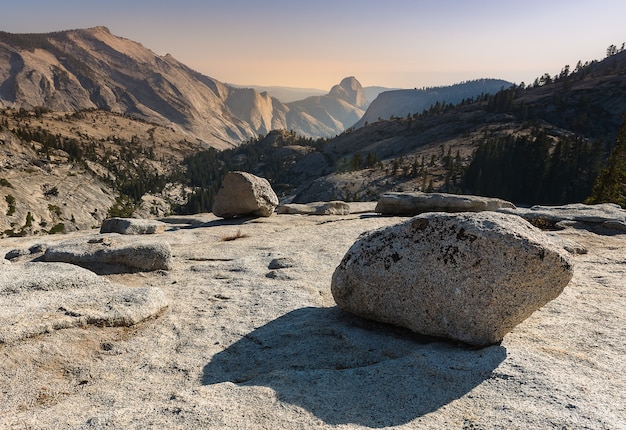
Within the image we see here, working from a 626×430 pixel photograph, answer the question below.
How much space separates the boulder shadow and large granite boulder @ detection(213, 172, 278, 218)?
21.6 meters

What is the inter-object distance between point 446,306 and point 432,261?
1.14 m

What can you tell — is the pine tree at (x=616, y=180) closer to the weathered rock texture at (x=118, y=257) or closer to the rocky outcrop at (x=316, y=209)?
the rocky outcrop at (x=316, y=209)

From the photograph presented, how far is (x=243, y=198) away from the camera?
31422 millimetres

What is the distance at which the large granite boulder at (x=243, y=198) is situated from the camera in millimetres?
31359

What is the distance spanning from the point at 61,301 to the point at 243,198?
70.8 ft

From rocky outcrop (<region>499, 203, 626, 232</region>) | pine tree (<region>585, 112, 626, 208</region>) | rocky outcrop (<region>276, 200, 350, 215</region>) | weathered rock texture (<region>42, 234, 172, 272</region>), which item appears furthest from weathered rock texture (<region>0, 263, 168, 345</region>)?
pine tree (<region>585, 112, 626, 208</region>)

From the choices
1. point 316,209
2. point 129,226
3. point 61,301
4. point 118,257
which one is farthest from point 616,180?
point 61,301

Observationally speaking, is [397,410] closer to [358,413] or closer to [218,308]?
[358,413]

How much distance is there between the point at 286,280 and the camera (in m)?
14.8

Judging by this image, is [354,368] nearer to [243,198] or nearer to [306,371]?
[306,371]

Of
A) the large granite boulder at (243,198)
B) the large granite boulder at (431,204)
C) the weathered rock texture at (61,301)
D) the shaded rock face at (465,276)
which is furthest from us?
the large granite boulder at (243,198)

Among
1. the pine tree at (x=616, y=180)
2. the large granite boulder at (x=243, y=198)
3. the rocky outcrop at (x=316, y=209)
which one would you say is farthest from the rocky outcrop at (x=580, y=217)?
the pine tree at (x=616, y=180)

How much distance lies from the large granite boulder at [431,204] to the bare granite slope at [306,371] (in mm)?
17400

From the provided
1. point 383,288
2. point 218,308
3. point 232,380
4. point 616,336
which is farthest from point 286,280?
point 616,336
